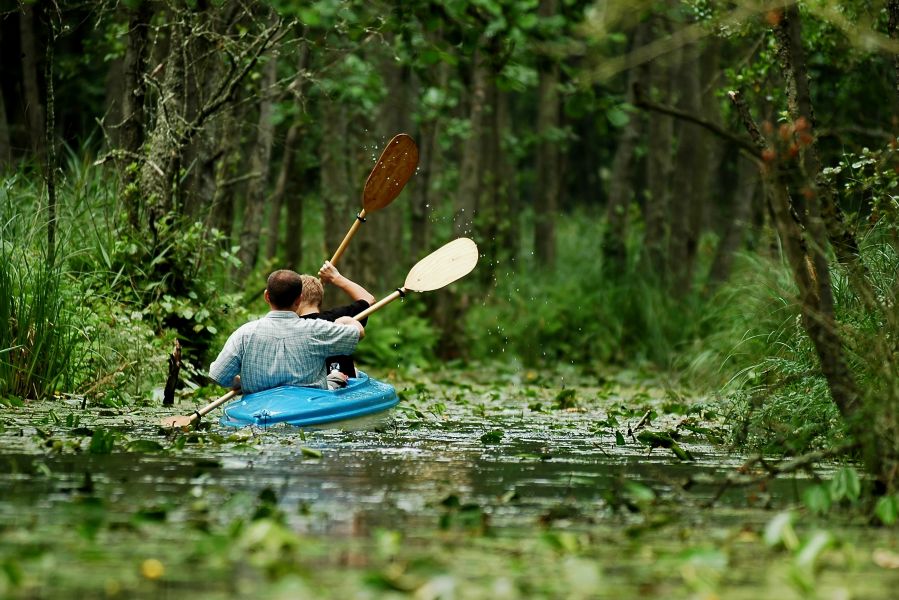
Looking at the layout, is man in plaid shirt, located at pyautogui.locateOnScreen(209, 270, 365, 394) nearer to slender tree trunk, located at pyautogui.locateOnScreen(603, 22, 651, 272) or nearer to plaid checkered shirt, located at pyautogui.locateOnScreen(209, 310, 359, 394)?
plaid checkered shirt, located at pyautogui.locateOnScreen(209, 310, 359, 394)

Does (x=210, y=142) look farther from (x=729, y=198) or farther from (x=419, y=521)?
(x=729, y=198)

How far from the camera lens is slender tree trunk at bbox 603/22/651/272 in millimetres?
16875

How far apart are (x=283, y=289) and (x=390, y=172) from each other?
261cm

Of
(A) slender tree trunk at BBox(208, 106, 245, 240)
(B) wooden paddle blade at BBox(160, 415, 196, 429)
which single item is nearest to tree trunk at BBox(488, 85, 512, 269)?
(A) slender tree trunk at BBox(208, 106, 245, 240)

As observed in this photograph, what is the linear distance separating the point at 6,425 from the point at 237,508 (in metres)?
3.33

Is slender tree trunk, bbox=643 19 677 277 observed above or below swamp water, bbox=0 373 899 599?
above

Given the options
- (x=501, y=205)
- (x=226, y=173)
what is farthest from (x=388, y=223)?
(x=226, y=173)

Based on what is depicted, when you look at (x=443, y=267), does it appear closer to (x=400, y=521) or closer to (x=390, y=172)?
(x=390, y=172)

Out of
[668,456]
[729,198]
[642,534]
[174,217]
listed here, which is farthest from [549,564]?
[729,198]

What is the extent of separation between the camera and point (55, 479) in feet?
18.9

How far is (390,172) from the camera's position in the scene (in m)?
10.8

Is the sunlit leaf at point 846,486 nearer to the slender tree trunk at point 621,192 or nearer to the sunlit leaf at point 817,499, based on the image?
the sunlit leaf at point 817,499

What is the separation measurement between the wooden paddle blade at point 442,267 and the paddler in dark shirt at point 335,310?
1.91 ft

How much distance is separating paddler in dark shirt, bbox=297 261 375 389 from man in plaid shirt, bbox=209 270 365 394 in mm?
556
